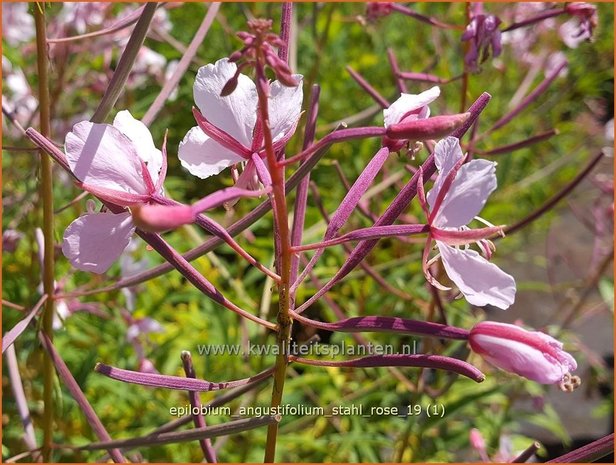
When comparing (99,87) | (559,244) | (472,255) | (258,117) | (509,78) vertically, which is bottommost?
(472,255)

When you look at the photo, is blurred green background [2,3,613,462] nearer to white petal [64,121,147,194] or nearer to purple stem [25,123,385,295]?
purple stem [25,123,385,295]

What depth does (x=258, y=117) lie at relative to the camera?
604mm

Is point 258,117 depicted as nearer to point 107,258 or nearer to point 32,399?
point 107,258

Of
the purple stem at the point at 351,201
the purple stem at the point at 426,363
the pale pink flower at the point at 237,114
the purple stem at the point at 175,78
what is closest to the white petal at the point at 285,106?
the pale pink flower at the point at 237,114

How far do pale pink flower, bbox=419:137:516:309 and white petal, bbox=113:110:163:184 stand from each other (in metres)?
0.24

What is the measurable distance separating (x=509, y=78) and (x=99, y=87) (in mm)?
2209

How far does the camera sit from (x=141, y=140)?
2.04 ft

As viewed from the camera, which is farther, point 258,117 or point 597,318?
point 597,318

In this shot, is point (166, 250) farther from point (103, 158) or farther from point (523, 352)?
point (523, 352)

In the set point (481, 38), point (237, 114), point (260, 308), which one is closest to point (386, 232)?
point (237, 114)

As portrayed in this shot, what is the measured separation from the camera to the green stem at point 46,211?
0.83 metres

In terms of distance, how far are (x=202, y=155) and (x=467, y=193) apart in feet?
0.81

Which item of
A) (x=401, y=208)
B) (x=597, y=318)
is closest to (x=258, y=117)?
(x=401, y=208)

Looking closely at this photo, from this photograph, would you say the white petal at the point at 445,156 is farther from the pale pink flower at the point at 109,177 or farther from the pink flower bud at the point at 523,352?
the pale pink flower at the point at 109,177
